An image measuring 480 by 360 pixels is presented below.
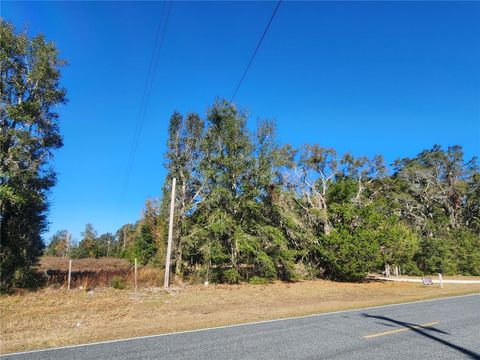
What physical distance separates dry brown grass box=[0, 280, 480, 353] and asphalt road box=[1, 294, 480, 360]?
48.3 inches

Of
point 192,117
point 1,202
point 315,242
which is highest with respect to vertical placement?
point 192,117

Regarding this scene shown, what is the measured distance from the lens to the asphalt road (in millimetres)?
6457

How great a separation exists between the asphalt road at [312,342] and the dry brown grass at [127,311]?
1.23m

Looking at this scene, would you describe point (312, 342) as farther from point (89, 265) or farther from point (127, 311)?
point (89, 265)

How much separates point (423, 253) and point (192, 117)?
97.3 ft


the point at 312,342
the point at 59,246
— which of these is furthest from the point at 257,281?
the point at 59,246

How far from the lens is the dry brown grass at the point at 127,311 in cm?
894

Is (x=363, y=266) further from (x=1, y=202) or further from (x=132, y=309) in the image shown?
(x=1, y=202)

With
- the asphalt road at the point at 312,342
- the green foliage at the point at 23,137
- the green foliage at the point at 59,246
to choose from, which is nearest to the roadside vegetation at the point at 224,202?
the green foliage at the point at 23,137

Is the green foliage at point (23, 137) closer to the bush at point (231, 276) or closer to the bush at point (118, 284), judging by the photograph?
the bush at point (118, 284)

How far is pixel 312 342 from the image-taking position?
7.39 meters

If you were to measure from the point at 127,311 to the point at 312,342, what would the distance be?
26.1 ft

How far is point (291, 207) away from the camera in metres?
27.2

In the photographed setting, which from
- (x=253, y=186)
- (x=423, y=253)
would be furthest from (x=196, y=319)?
(x=423, y=253)
